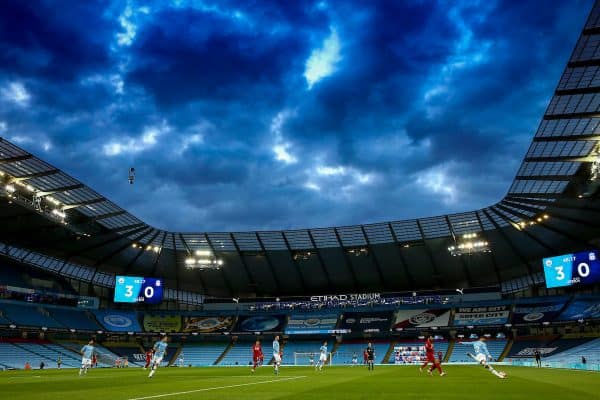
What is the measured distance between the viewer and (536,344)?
199ft

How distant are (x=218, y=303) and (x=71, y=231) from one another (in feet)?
96.7

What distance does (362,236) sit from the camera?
6700cm

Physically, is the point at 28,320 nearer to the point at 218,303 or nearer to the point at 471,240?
the point at 218,303

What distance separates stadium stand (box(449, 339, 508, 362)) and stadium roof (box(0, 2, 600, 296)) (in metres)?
11.4

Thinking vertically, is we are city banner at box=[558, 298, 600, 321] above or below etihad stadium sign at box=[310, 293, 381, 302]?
below

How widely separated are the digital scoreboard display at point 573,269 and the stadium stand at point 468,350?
10.9 meters

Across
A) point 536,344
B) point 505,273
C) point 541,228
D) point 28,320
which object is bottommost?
point 536,344

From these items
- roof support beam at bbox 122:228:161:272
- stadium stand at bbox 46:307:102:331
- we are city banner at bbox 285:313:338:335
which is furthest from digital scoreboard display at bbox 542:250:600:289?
stadium stand at bbox 46:307:102:331

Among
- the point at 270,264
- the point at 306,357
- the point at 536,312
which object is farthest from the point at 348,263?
the point at 536,312

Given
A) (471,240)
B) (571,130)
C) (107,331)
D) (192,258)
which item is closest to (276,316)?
(192,258)

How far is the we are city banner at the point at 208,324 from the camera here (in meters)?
74.2

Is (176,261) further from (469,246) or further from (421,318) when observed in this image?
(469,246)

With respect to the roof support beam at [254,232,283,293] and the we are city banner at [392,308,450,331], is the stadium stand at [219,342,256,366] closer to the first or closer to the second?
the roof support beam at [254,232,283,293]

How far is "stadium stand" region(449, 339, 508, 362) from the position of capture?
6133cm
